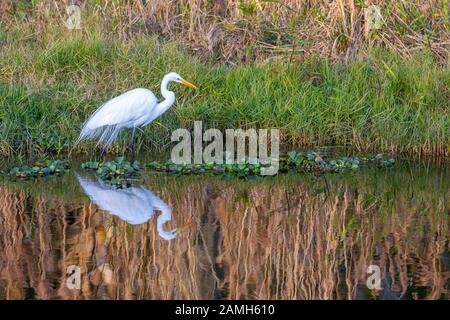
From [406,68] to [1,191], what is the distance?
460 centimetres

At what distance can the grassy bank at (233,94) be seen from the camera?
9.30 metres

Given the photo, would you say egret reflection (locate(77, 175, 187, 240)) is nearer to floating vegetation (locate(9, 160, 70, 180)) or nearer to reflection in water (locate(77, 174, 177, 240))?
reflection in water (locate(77, 174, 177, 240))

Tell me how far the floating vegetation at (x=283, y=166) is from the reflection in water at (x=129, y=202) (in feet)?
1.83

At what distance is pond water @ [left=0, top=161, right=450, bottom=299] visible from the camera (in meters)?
5.43

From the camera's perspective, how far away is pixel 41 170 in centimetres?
825

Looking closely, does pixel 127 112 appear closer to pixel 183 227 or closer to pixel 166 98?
pixel 166 98

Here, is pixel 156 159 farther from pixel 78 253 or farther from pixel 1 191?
pixel 78 253

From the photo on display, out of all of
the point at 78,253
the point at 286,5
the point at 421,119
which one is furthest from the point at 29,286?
the point at 286,5

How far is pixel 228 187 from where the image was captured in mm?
8008

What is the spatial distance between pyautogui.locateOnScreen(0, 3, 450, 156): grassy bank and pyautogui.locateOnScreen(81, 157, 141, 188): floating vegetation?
0.88 m

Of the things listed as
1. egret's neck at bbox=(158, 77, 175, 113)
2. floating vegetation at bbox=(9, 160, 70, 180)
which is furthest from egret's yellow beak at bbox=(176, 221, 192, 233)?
egret's neck at bbox=(158, 77, 175, 113)

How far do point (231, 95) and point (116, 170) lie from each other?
6.97 ft

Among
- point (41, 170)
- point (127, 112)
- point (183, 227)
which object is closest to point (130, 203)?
point (183, 227)

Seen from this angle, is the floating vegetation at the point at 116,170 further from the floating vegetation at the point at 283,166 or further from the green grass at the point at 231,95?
the green grass at the point at 231,95
